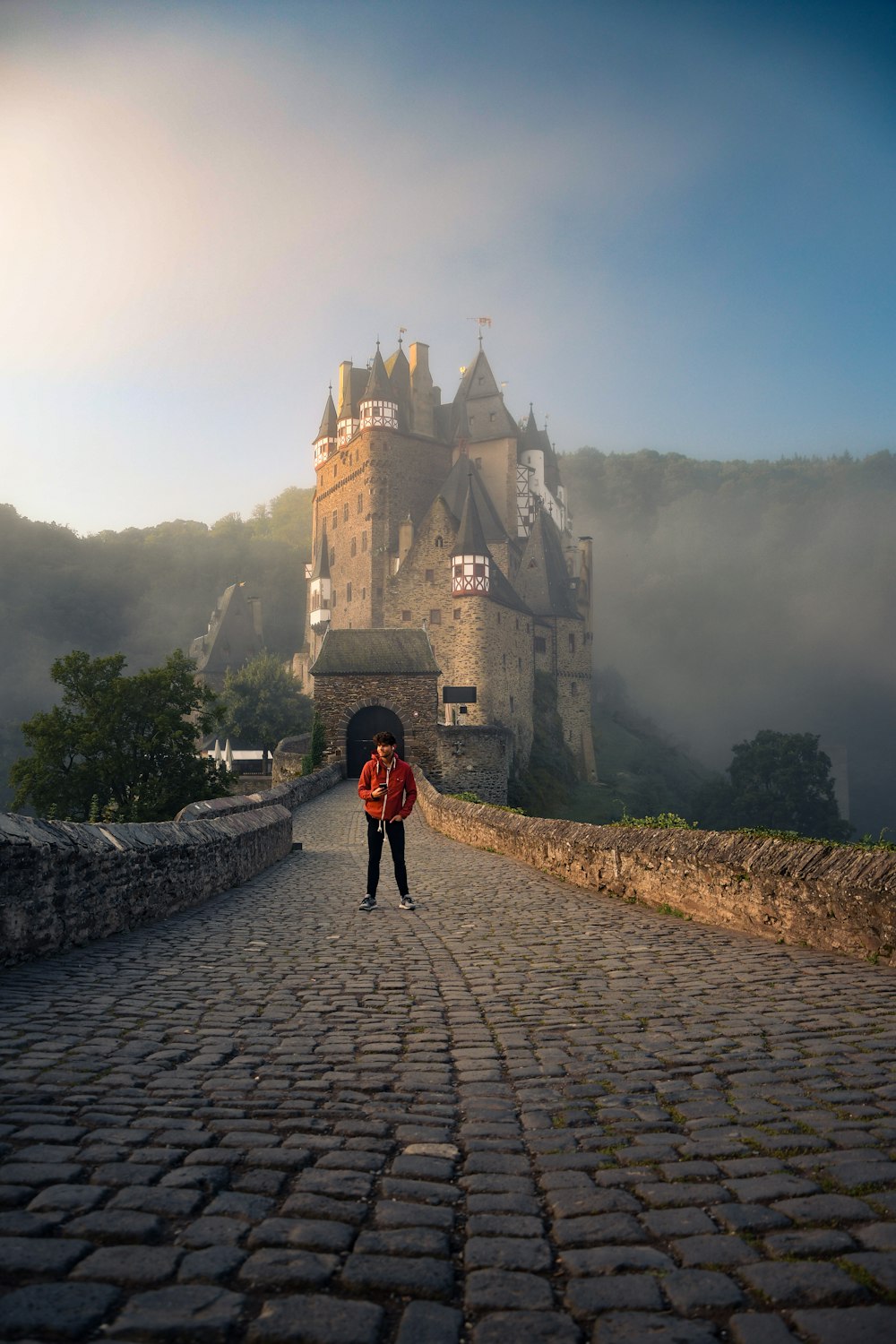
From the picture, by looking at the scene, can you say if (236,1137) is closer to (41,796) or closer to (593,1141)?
(593,1141)

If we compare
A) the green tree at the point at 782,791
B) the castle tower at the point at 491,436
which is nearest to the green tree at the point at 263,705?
the castle tower at the point at 491,436

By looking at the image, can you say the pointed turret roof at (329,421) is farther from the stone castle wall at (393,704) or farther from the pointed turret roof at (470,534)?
the stone castle wall at (393,704)

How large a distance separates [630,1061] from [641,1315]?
6.70ft

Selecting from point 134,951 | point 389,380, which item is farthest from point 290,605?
point 134,951

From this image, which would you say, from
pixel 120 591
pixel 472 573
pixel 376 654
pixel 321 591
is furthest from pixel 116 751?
pixel 120 591

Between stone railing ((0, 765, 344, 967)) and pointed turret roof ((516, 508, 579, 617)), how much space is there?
2493 inches

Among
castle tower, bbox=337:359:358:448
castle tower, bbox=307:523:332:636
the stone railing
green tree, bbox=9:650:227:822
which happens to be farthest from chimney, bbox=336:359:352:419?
the stone railing

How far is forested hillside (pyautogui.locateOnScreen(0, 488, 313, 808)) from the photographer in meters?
84.4

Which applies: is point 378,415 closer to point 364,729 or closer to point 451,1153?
point 364,729

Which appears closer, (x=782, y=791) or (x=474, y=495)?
(x=782, y=791)

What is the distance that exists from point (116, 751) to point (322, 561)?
4804 cm

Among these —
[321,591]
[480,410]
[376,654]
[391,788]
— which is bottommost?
[391,788]

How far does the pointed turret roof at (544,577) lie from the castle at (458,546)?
11 centimetres

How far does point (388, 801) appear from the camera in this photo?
31.2 feet
